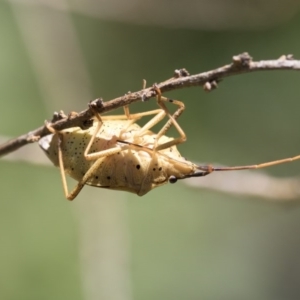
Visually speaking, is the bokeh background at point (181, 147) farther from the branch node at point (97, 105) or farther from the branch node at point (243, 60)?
the branch node at point (243, 60)

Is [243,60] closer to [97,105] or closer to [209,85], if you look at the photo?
[209,85]

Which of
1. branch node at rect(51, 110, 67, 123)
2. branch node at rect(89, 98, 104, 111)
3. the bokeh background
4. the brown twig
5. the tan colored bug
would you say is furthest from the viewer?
the bokeh background

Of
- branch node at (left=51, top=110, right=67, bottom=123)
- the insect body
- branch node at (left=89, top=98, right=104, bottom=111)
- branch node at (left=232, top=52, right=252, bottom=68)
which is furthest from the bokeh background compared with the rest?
branch node at (left=232, top=52, right=252, bottom=68)

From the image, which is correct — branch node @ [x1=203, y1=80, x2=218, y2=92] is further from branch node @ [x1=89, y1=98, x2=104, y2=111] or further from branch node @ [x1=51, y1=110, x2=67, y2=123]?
branch node @ [x1=51, y1=110, x2=67, y2=123]

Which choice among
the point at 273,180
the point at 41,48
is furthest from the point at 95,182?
the point at 41,48

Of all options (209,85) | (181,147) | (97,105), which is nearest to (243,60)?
(209,85)

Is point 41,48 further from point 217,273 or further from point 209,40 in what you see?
point 217,273
